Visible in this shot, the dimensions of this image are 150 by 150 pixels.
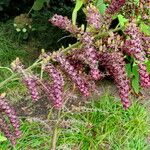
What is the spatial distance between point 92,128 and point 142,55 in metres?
2.11

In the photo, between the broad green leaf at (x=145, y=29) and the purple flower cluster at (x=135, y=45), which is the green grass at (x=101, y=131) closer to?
the broad green leaf at (x=145, y=29)

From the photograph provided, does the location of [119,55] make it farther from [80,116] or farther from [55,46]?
[55,46]

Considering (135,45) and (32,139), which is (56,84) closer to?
(135,45)

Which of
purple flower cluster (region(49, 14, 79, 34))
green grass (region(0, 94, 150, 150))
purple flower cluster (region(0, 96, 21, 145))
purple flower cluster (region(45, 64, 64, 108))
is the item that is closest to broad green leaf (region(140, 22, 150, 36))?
purple flower cluster (region(49, 14, 79, 34))

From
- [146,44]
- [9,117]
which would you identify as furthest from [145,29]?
[9,117]

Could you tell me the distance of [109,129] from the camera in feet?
11.7

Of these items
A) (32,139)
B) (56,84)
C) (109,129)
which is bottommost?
(32,139)

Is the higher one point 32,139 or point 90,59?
point 90,59

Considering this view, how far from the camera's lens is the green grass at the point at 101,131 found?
3.44m

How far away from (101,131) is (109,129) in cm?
6

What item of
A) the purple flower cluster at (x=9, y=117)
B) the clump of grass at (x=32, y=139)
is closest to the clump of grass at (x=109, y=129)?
the clump of grass at (x=32, y=139)

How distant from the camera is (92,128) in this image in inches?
142

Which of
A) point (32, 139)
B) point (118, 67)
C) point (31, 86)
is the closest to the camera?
point (31, 86)

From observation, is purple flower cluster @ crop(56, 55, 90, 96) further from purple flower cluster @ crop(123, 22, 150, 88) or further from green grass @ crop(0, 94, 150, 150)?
green grass @ crop(0, 94, 150, 150)
